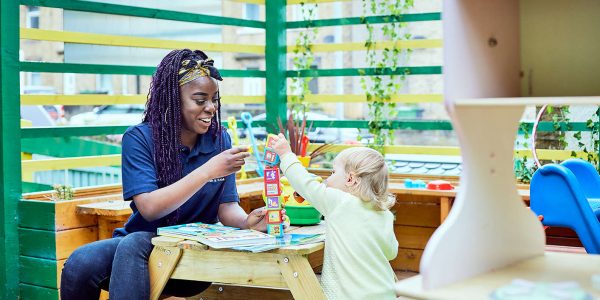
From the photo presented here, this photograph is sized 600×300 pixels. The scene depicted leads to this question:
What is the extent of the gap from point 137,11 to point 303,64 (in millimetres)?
1255

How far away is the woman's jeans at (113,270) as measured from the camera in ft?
9.44

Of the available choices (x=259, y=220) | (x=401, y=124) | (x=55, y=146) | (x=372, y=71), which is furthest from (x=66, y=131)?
(x=55, y=146)

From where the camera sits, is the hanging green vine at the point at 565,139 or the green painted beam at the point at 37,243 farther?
the hanging green vine at the point at 565,139

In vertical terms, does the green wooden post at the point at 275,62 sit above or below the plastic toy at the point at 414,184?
above

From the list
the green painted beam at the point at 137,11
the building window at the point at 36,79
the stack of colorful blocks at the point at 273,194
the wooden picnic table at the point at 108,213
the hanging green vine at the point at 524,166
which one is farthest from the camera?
the building window at the point at 36,79

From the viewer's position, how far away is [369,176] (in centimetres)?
289

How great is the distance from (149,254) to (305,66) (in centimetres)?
256

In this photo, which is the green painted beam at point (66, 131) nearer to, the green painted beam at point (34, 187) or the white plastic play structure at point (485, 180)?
the green painted beam at point (34, 187)

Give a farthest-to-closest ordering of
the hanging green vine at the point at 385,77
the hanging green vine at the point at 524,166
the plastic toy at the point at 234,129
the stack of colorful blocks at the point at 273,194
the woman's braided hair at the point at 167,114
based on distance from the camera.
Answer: the hanging green vine at the point at 385,77, the plastic toy at the point at 234,129, the hanging green vine at the point at 524,166, the woman's braided hair at the point at 167,114, the stack of colorful blocks at the point at 273,194

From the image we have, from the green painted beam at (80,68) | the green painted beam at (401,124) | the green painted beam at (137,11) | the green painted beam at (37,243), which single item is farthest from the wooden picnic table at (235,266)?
the green painted beam at (401,124)

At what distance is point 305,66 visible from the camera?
5297 millimetres

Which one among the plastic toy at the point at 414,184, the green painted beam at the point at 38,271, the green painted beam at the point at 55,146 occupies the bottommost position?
the green painted beam at the point at 38,271

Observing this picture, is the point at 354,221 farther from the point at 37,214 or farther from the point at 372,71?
the point at 372,71

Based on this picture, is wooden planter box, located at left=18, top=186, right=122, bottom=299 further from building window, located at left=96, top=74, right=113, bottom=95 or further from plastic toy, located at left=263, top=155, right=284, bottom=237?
building window, located at left=96, top=74, right=113, bottom=95
